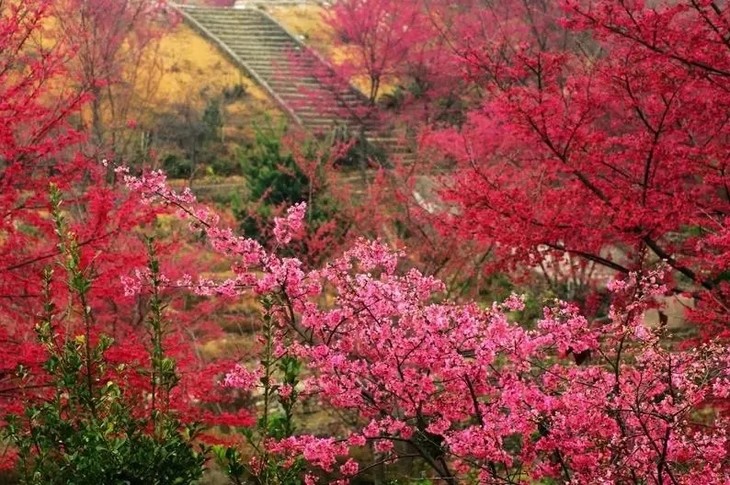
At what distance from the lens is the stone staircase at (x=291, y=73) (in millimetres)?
22156

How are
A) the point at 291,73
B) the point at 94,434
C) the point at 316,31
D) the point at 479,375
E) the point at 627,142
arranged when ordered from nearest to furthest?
the point at 94,434 < the point at 479,375 < the point at 627,142 < the point at 291,73 < the point at 316,31

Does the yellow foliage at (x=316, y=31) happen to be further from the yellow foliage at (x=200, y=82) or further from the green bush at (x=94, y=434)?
the green bush at (x=94, y=434)

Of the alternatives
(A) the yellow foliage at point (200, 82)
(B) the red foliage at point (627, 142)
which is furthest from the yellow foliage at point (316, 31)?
(B) the red foliage at point (627, 142)

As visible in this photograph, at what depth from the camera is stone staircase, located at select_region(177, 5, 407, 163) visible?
2216 centimetres

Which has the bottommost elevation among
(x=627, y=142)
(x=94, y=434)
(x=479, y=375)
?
(x=94, y=434)

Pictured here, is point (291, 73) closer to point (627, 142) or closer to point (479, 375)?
point (627, 142)

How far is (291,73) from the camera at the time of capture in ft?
85.0

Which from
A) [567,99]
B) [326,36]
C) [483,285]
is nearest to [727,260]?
[567,99]

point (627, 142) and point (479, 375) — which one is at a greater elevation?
point (627, 142)

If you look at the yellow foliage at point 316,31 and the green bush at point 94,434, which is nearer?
the green bush at point 94,434

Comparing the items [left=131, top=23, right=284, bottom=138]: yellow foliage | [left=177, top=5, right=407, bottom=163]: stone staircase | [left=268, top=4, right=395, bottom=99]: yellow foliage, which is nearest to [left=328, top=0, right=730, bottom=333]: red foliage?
[left=177, top=5, right=407, bottom=163]: stone staircase

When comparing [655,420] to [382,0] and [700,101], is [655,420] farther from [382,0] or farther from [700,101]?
[382,0]

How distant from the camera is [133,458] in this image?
390cm

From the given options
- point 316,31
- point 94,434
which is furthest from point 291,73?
point 94,434
